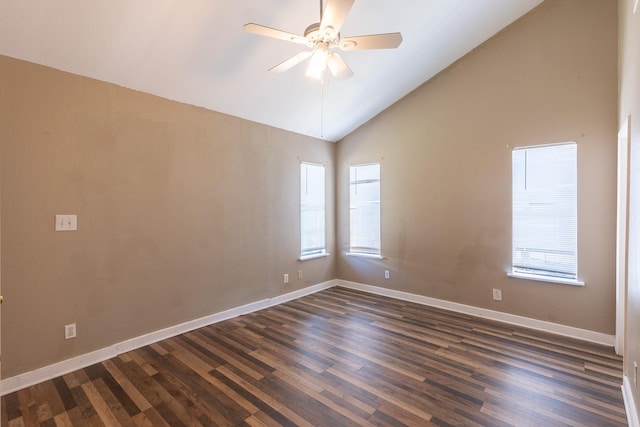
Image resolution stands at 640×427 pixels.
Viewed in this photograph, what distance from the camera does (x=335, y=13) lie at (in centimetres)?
184

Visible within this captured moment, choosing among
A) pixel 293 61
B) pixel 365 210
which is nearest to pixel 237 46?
pixel 293 61

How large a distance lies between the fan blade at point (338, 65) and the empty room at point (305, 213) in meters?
0.02

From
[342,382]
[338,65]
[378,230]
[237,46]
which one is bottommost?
[342,382]

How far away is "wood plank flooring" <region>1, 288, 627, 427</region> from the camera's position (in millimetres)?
2000

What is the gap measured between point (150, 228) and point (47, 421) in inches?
63.5

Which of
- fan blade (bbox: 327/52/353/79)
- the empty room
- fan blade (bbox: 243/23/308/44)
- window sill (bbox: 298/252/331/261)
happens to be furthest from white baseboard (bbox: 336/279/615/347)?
fan blade (bbox: 243/23/308/44)

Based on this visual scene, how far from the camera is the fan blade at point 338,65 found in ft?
7.69

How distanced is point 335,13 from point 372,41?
1.37 ft

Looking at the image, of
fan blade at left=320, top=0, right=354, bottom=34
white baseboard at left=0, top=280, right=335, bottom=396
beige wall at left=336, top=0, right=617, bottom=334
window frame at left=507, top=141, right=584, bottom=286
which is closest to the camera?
fan blade at left=320, top=0, right=354, bottom=34

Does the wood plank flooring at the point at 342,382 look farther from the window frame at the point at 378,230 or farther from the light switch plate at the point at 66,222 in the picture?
the window frame at the point at 378,230

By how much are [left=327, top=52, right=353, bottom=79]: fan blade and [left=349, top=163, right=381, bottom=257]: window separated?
7.46 ft

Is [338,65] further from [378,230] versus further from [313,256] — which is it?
[313,256]

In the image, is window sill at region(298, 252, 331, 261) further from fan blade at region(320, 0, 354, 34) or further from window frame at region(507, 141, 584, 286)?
fan blade at region(320, 0, 354, 34)

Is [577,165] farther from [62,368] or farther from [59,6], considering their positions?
[62,368]
